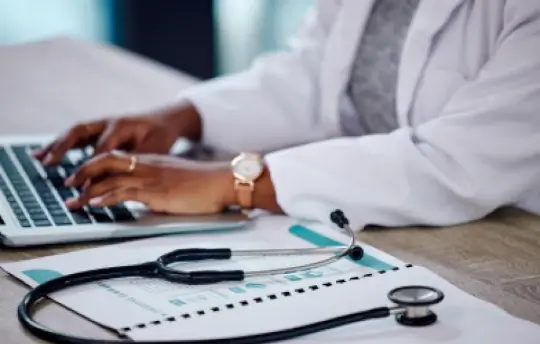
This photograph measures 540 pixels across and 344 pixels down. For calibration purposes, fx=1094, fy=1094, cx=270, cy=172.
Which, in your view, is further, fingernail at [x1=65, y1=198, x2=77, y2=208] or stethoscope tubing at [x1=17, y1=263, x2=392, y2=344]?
fingernail at [x1=65, y1=198, x2=77, y2=208]

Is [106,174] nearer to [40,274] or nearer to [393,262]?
[40,274]

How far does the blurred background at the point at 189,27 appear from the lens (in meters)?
3.88

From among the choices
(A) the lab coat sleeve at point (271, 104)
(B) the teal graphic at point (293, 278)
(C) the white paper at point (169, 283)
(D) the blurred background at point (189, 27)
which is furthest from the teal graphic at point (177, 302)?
(D) the blurred background at point (189, 27)

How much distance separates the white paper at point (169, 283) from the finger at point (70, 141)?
1.26 ft

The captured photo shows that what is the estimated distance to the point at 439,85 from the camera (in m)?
1.49

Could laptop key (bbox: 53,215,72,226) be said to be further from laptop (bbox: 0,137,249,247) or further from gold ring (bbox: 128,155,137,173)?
gold ring (bbox: 128,155,137,173)

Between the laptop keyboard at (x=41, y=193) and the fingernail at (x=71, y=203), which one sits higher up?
the fingernail at (x=71, y=203)

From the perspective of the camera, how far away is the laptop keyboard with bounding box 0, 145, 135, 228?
137cm

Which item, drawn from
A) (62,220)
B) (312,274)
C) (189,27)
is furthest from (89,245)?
(189,27)

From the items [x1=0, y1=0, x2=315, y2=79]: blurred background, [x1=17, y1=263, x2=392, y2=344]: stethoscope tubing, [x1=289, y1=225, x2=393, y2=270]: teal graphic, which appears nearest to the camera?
[x1=17, y1=263, x2=392, y2=344]: stethoscope tubing

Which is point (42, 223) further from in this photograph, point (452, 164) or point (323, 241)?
point (452, 164)

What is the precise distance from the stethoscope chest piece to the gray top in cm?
59

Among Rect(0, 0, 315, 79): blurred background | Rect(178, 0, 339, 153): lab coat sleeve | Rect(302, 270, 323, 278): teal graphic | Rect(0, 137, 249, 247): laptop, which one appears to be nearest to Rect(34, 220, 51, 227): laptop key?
Rect(0, 137, 249, 247): laptop

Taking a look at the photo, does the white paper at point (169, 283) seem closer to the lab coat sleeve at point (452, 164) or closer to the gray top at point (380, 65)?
the lab coat sleeve at point (452, 164)
